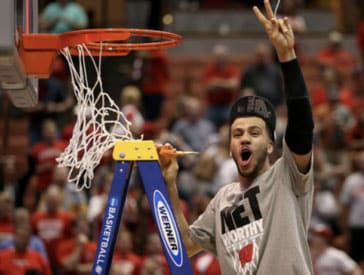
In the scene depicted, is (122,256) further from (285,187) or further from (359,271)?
(285,187)

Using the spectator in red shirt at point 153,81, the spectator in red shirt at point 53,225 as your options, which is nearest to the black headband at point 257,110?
the spectator in red shirt at point 53,225

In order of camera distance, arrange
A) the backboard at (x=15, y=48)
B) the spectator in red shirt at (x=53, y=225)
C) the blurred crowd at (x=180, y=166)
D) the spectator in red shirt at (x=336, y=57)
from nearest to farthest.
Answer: the backboard at (x=15, y=48) → the blurred crowd at (x=180, y=166) → the spectator in red shirt at (x=53, y=225) → the spectator in red shirt at (x=336, y=57)

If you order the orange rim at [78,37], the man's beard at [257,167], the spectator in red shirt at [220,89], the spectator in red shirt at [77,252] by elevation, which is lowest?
the spectator in red shirt at [77,252]

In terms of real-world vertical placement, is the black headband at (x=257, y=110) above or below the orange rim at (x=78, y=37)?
below

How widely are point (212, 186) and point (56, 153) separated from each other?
2.12 m

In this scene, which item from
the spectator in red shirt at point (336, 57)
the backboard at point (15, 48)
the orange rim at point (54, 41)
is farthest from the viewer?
the spectator in red shirt at point (336, 57)

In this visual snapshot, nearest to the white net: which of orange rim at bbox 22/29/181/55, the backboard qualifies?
orange rim at bbox 22/29/181/55

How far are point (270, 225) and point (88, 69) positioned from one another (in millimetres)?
1735

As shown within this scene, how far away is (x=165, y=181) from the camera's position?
6.73 metres

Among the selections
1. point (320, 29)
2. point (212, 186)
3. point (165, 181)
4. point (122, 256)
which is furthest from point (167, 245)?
point (320, 29)

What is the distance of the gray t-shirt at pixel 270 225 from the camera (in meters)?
6.06

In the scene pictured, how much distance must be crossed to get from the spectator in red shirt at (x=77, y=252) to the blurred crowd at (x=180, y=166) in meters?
0.01

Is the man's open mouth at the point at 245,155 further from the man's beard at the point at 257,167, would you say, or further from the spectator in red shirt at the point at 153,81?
the spectator in red shirt at the point at 153,81

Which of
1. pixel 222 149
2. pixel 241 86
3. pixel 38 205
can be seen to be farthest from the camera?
pixel 241 86
